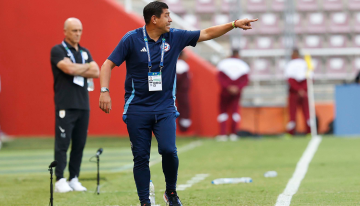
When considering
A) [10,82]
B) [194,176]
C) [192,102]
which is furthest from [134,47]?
[10,82]

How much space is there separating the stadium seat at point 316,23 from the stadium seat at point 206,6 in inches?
152

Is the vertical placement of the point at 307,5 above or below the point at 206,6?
below

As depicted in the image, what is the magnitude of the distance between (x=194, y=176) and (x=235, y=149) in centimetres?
414

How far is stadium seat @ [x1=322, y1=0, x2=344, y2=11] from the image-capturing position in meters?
22.5

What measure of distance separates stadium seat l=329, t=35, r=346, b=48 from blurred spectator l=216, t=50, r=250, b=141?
9752 millimetres

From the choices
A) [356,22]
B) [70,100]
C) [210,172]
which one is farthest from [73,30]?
[356,22]

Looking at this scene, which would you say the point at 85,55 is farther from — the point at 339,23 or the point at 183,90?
the point at 339,23

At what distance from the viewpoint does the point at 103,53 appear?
53.1 ft

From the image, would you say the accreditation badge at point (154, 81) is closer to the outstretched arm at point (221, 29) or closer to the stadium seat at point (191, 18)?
the outstretched arm at point (221, 29)

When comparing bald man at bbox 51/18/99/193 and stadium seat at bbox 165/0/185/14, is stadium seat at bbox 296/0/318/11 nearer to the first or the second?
stadium seat at bbox 165/0/185/14

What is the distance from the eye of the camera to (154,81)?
512 cm

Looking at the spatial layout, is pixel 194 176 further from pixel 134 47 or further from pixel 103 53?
pixel 103 53

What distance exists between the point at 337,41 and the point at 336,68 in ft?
13.1

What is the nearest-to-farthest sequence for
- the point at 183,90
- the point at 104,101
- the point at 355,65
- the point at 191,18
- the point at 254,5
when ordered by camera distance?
1. the point at 104,101
2. the point at 183,90
3. the point at 355,65
4. the point at 254,5
5. the point at 191,18
